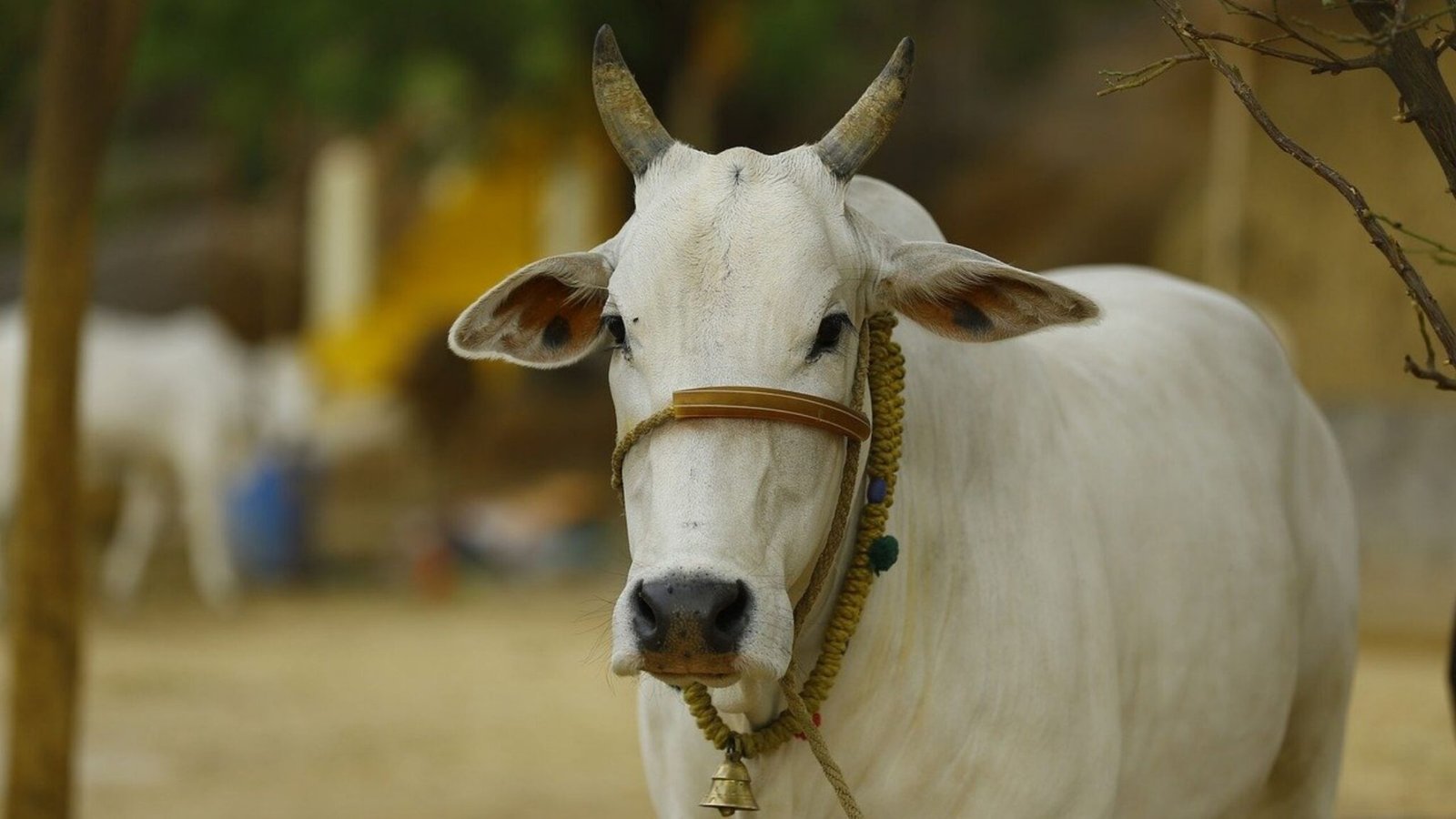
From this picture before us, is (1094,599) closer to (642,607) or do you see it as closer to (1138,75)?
(1138,75)

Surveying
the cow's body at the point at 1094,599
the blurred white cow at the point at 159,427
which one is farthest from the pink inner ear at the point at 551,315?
the blurred white cow at the point at 159,427

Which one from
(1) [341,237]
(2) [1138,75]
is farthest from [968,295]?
(1) [341,237]

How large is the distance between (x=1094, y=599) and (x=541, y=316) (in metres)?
1.06

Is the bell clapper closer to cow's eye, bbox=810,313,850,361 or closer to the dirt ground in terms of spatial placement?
cow's eye, bbox=810,313,850,361

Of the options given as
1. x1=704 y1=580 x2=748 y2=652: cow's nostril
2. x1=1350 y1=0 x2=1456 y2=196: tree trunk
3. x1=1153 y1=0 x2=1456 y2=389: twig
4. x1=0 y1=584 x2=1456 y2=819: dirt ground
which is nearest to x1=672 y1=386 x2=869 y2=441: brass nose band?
x1=704 y1=580 x2=748 y2=652: cow's nostril

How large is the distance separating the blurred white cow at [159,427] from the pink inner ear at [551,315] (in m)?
9.15

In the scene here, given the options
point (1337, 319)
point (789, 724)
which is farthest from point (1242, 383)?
point (1337, 319)

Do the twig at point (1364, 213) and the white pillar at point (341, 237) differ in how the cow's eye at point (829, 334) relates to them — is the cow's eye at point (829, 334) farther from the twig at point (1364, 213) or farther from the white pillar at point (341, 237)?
the white pillar at point (341, 237)

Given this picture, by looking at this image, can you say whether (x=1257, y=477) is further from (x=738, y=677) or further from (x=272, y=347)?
(x=272, y=347)

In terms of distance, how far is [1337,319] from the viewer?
11289 millimetres

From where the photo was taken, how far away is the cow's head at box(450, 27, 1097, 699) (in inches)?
95.0

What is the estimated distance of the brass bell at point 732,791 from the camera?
2747 millimetres

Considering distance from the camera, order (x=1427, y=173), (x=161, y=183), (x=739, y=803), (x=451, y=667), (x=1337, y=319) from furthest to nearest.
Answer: (x=161, y=183)
(x=1337, y=319)
(x=1427, y=173)
(x=451, y=667)
(x=739, y=803)

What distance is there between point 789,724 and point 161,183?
2017cm
